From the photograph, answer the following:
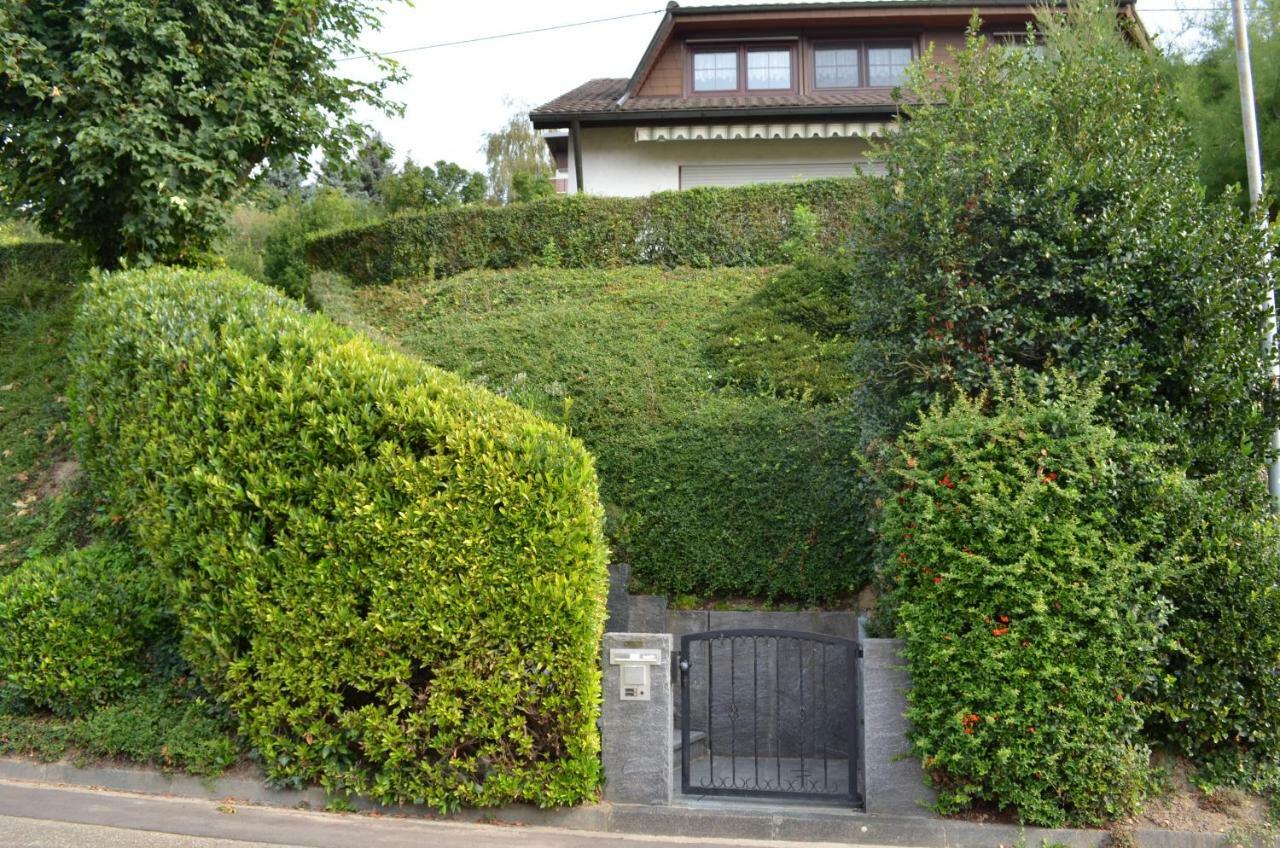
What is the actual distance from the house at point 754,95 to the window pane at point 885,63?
0.06ft

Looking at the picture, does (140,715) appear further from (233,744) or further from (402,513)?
(402,513)

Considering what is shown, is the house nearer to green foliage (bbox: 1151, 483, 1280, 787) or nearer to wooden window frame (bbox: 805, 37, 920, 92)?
wooden window frame (bbox: 805, 37, 920, 92)

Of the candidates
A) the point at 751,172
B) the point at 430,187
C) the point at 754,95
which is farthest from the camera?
the point at 430,187

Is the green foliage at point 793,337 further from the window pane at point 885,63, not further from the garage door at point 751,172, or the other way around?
the window pane at point 885,63

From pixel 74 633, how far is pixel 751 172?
47.2 feet

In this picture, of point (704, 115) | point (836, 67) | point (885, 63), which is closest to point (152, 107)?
point (704, 115)

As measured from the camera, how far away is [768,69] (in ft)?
62.2

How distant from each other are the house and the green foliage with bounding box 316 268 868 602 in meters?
4.20

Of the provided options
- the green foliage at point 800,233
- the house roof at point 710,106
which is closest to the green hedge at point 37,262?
the house roof at point 710,106

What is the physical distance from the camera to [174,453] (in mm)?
6293

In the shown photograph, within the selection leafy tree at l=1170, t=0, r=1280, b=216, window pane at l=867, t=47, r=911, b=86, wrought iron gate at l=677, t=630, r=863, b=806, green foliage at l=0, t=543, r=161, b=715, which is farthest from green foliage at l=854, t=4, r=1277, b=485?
window pane at l=867, t=47, r=911, b=86

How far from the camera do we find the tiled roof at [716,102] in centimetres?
1736

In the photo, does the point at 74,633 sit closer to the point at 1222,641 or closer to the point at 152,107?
the point at 152,107

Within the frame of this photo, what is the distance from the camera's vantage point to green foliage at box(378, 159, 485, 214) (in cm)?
2019
